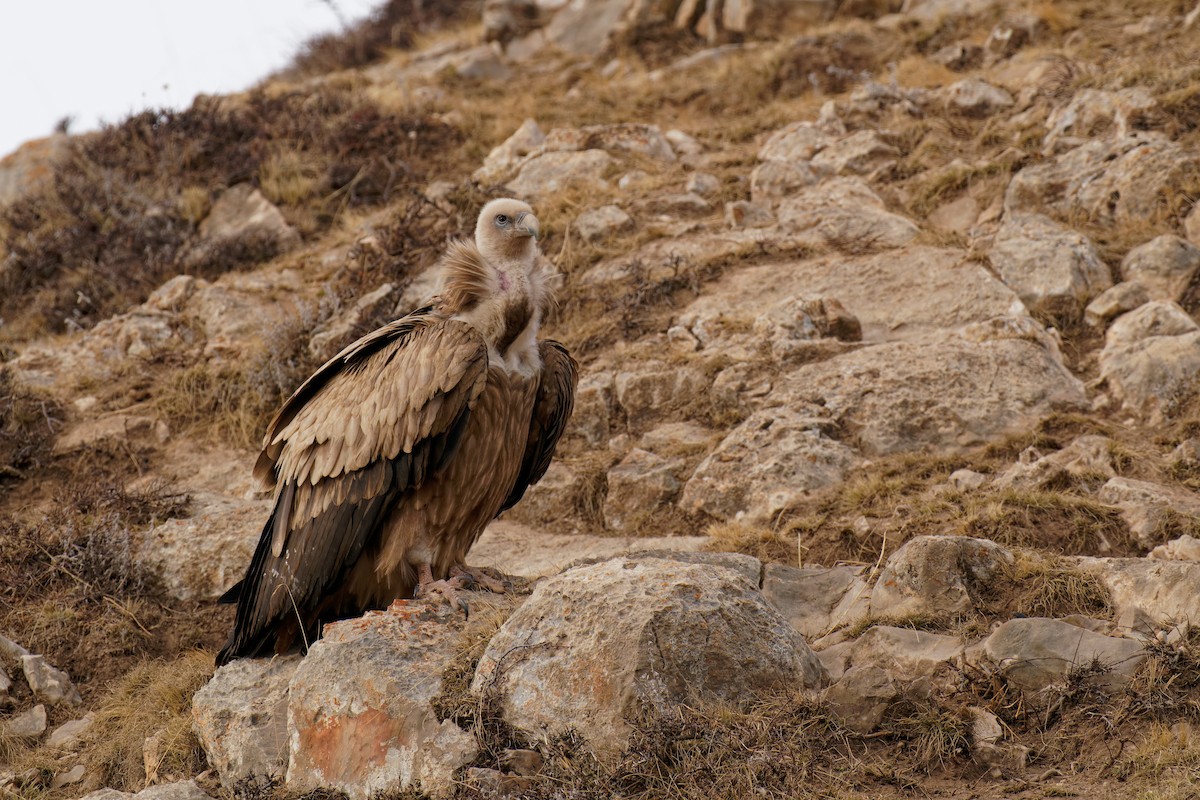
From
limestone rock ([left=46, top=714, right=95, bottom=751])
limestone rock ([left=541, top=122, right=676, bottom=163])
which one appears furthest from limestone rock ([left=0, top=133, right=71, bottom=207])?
limestone rock ([left=46, top=714, right=95, bottom=751])

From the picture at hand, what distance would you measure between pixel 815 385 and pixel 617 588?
12.0 feet

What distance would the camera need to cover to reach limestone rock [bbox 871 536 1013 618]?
209 inches

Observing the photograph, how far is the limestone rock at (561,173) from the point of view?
438 inches

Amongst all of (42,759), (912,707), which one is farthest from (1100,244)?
(42,759)

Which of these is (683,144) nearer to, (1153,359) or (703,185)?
(703,185)

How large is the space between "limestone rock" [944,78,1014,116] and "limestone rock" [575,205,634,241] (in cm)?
361

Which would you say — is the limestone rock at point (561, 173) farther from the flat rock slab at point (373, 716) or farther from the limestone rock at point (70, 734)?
the flat rock slab at point (373, 716)

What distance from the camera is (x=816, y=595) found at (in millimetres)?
5863

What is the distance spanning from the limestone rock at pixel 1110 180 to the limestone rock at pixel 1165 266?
676 millimetres

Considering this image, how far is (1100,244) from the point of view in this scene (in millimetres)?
8734

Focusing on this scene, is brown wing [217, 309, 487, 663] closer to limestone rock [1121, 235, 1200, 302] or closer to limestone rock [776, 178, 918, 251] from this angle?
limestone rock [776, 178, 918, 251]

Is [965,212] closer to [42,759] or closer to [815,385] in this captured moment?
[815,385]

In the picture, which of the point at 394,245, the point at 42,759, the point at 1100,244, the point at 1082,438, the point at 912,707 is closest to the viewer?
the point at 912,707

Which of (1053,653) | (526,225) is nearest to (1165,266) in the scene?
(1053,653)
